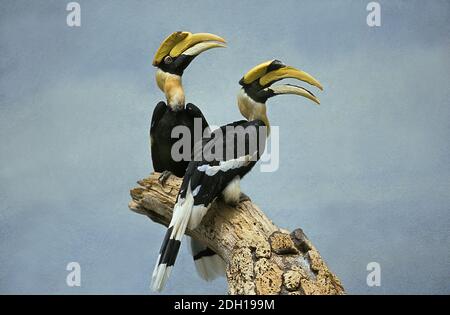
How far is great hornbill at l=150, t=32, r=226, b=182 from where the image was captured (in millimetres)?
3281

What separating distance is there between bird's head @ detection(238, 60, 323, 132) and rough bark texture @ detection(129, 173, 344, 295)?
419 millimetres

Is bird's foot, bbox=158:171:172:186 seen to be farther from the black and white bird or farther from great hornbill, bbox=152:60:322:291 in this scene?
great hornbill, bbox=152:60:322:291

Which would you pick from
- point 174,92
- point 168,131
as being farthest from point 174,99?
point 168,131

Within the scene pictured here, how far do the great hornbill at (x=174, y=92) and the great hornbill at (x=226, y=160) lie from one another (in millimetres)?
233

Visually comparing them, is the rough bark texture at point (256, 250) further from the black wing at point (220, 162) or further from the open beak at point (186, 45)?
the open beak at point (186, 45)

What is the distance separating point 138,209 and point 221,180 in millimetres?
531

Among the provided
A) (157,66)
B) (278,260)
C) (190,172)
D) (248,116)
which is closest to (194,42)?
(157,66)

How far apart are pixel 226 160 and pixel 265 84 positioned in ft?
1.33

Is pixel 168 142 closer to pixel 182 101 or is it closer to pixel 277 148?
pixel 182 101

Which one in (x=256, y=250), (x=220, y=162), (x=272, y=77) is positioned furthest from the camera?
(x=272, y=77)

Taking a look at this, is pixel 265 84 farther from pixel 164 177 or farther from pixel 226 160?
pixel 164 177

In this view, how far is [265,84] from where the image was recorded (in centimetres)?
314
